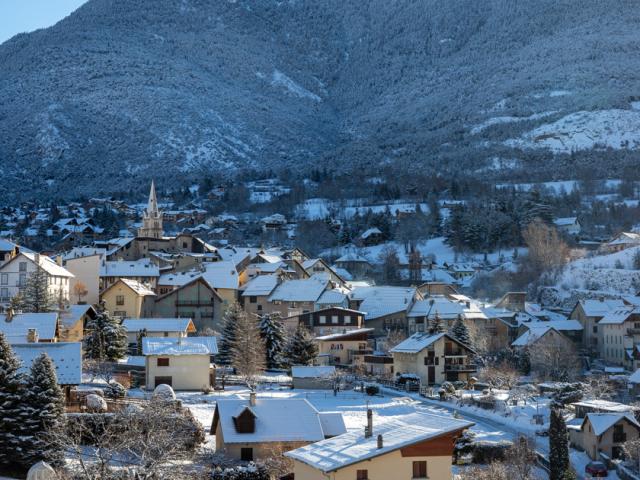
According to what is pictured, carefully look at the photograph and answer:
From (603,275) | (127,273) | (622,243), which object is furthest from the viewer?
(622,243)

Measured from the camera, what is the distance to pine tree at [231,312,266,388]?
63.3m

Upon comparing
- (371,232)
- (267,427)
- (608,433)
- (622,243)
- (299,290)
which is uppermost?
(371,232)

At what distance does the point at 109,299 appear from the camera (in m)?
82.7

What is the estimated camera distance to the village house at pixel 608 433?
2083 inches

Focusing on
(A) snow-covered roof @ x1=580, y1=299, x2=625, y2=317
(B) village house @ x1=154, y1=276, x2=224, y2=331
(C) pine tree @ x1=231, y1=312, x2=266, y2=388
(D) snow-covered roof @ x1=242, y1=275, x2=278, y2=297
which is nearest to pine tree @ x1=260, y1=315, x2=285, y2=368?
(C) pine tree @ x1=231, y1=312, x2=266, y2=388

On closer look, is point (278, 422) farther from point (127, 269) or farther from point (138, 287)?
point (127, 269)

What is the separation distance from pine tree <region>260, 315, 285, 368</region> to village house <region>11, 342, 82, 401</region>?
2626 cm

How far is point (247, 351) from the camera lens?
65.8 metres

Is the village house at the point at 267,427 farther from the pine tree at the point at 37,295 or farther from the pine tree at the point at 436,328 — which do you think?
the pine tree at the point at 436,328

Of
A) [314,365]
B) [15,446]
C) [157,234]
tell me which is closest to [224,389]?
[314,365]

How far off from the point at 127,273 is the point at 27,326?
37368 millimetres

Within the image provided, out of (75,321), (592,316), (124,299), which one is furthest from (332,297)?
(75,321)

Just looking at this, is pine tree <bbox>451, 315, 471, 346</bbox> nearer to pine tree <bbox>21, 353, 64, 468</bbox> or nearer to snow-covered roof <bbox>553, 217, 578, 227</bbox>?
pine tree <bbox>21, 353, 64, 468</bbox>

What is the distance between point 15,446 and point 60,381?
6592mm
